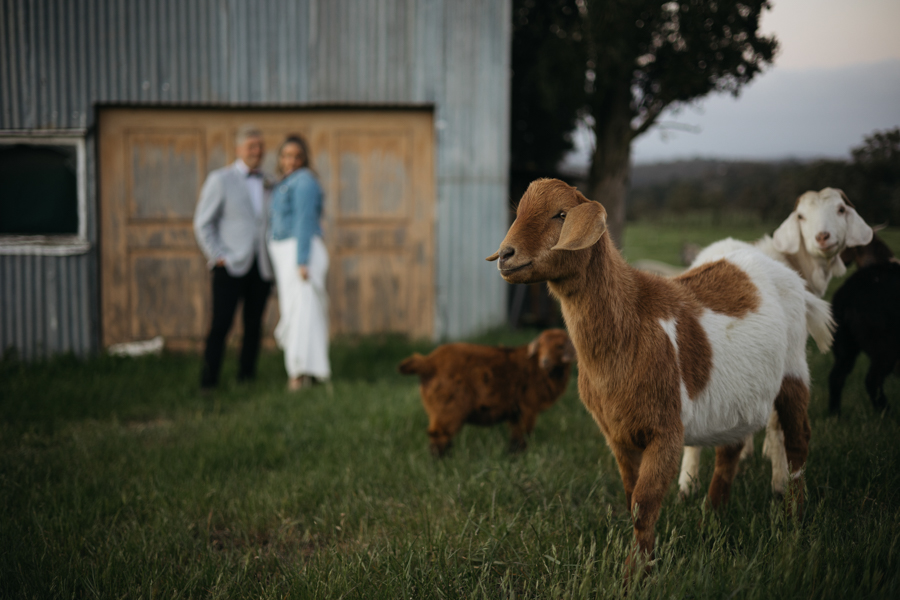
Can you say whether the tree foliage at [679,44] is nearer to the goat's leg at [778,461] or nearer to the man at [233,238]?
the man at [233,238]

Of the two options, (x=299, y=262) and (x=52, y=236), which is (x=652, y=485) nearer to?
(x=299, y=262)

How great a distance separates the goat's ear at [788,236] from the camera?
339cm

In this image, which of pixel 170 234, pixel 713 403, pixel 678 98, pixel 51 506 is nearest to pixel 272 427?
pixel 51 506

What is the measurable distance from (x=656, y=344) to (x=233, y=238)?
14.9 feet

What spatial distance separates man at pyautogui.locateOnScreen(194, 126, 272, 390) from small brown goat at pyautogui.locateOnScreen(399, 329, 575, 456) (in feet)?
8.41

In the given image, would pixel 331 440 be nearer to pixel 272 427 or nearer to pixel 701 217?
pixel 272 427

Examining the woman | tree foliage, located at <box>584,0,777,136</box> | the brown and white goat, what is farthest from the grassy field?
tree foliage, located at <box>584,0,777,136</box>

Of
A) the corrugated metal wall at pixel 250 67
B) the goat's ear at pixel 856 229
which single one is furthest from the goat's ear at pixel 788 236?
the corrugated metal wall at pixel 250 67

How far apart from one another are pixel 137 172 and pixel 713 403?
25.3ft

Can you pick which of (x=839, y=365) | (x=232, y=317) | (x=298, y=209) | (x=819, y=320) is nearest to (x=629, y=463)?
(x=819, y=320)

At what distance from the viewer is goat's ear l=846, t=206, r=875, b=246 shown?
10.4 ft

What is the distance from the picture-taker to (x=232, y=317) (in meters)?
5.90

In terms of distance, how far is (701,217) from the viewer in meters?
5.81

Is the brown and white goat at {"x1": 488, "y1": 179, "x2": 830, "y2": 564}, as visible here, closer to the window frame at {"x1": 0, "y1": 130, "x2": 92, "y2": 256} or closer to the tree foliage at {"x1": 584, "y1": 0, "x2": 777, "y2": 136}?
the tree foliage at {"x1": 584, "y1": 0, "x2": 777, "y2": 136}
